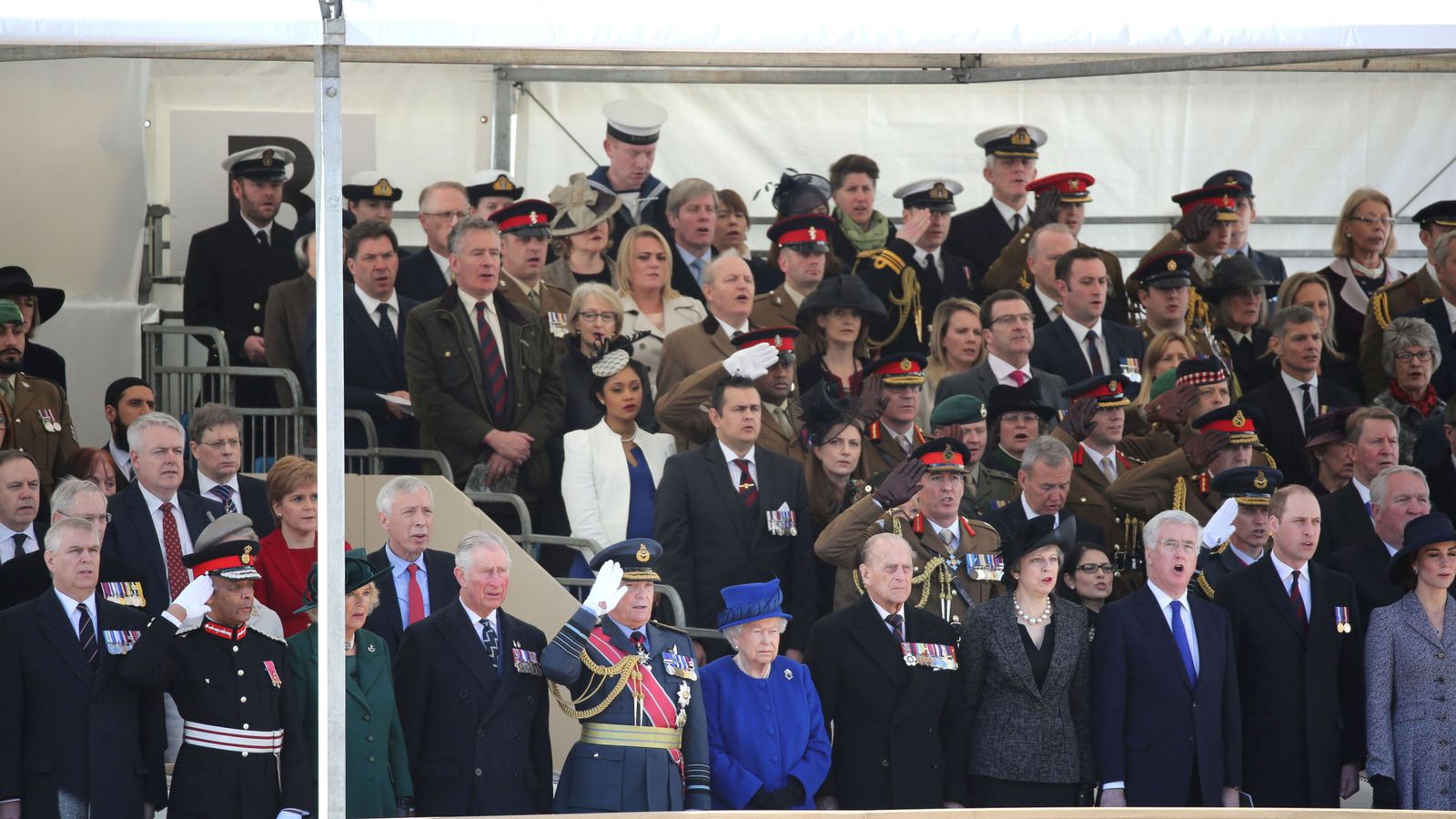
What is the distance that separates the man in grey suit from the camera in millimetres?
8539

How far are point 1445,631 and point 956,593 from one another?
1.82 metres

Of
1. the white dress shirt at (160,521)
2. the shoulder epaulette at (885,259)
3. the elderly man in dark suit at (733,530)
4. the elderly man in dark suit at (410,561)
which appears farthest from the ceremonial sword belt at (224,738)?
the shoulder epaulette at (885,259)

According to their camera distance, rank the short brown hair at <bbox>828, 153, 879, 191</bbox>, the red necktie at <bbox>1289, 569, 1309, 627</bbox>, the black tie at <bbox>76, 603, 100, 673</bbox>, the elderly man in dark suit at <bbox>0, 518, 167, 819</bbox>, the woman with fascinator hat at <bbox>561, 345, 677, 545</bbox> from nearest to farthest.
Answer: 1. the elderly man in dark suit at <bbox>0, 518, 167, 819</bbox>
2. the black tie at <bbox>76, 603, 100, 673</bbox>
3. the red necktie at <bbox>1289, 569, 1309, 627</bbox>
4. the woman with fascinator hat at <bbox>561, 345, 677, 545</bbox>
5. the short brown hair at <bbox>828, 153, 879, 191</bbox>

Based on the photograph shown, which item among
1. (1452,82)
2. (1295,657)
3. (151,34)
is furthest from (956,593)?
(1452,82)

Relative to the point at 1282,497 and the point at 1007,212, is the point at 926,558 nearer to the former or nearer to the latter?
the point at 1282,497

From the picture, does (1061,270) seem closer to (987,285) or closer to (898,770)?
(987,285)

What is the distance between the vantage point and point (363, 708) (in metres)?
6.60

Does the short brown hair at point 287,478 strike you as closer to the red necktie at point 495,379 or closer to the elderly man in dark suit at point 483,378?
the elderly man in dark suit at point 483,378

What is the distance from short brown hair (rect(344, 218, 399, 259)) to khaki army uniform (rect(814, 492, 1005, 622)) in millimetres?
2472

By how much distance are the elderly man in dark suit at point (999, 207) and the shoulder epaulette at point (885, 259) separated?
1.62ft

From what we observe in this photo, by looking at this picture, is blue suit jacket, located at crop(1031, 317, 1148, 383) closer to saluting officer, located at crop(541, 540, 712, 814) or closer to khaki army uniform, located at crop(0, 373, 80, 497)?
saluting officer, located at crop(541, 540, 712, 814)

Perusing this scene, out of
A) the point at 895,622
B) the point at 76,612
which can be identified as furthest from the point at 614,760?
the point at 76,612

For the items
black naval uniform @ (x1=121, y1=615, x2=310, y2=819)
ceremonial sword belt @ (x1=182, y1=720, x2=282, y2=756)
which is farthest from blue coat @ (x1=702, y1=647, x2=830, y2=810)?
ceremonial sword belt @ (x1=182, y1=720, x2=282, y2=756)

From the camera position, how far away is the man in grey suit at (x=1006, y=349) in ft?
28.0
